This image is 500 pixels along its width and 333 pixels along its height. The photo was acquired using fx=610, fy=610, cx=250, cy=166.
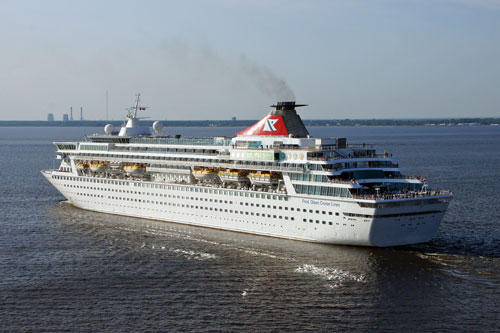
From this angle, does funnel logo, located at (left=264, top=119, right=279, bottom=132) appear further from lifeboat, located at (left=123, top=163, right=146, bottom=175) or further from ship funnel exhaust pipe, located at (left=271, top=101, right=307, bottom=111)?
lifeboat, located at (left=123, top=163, right=146, bottom=175)

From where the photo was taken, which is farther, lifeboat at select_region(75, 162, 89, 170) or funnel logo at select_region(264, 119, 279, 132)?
lifeboat at select_region(75, 162, 89, 170)

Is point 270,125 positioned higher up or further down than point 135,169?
higher up

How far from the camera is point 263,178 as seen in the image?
155 feet

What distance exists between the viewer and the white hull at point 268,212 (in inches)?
1628

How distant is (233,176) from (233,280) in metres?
14.9

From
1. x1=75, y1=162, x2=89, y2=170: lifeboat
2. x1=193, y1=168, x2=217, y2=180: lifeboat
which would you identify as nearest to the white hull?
x1=193, y1=168, x2=217, y2=180: lifeboat

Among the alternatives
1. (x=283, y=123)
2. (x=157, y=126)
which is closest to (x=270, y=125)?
(x=283, y=123)

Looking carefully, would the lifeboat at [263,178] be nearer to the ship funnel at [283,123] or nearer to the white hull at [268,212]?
the white hull at [268,212]

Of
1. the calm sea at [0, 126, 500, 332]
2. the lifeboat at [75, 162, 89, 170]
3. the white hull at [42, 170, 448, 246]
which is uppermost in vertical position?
the lifeboat at [75, 162, 89, 170]

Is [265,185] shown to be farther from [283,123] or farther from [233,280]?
[233,280]

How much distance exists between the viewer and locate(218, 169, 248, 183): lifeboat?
163ft

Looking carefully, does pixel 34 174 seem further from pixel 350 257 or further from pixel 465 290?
pixel 465 290

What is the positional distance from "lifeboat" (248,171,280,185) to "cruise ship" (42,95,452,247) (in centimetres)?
8

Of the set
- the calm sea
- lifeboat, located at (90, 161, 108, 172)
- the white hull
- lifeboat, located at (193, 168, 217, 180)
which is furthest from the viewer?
lifeboat, located at (90, 161, 108, 172)
